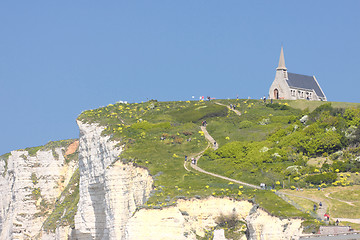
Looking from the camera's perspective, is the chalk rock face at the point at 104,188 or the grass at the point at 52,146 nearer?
the chalk rock face at the point at 104,188

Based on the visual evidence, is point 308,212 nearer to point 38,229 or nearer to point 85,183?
point 85,183

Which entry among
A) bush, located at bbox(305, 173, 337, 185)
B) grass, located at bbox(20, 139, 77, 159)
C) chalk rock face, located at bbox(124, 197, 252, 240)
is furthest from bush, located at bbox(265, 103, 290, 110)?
chalk rock face, located at bbox(124, 197, 252, 240)

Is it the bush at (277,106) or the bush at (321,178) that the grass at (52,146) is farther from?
the bush at (321,178)

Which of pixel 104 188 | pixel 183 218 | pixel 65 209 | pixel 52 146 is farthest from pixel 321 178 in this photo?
pixel 52 146

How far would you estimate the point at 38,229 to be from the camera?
149 metres

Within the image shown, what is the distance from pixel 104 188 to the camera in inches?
4405

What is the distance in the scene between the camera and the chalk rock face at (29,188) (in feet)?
495

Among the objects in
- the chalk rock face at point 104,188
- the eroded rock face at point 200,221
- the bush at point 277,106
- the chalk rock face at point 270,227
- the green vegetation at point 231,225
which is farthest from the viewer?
the bush at point 277,106

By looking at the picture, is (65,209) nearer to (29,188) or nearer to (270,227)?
(29,188)

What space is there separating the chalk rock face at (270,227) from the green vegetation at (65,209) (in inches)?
2082

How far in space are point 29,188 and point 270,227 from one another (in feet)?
276

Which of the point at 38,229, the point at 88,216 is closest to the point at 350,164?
the point at 88,216

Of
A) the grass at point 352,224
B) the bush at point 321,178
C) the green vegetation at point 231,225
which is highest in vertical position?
the bush at point 321,178

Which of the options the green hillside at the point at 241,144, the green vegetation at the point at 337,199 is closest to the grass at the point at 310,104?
the green hillside at the point at 241,144
